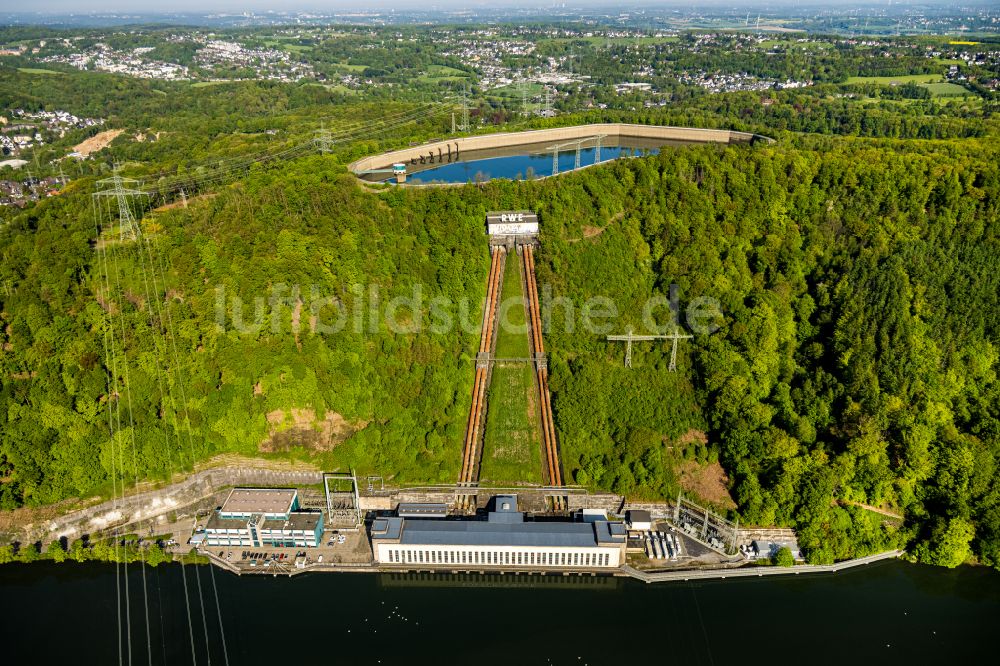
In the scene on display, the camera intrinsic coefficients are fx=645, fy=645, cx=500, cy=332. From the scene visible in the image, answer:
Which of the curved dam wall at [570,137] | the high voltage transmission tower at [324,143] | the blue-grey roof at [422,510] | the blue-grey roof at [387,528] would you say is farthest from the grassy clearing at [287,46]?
the blue-grey roof at [387,528]

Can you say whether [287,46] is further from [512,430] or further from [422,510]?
[422,510]

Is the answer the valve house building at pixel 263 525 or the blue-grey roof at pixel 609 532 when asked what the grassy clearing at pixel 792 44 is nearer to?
the blue-grey roof at pixel 609 532

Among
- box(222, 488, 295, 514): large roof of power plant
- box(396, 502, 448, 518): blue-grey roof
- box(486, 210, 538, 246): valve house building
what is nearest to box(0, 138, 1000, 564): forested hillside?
box(486, 210, 538, 246): valve house building

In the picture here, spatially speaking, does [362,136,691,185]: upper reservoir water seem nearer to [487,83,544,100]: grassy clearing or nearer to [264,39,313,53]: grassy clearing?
[487,83,544,100]: grassy clearing

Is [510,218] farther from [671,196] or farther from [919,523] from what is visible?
[919,523]

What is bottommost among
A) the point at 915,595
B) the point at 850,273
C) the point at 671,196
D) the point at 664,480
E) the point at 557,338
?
the point at 915,595

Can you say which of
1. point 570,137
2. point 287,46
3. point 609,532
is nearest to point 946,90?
point 570,137

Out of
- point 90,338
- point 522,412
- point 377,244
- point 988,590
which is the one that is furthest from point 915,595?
point 90,338
